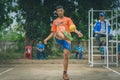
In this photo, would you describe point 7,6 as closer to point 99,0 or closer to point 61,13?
point 99,0

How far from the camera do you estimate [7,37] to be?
4288cm

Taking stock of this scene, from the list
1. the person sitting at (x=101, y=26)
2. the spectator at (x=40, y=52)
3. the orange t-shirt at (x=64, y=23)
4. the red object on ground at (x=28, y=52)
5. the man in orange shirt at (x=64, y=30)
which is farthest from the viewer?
the red object on ground at (x=28, y=52)

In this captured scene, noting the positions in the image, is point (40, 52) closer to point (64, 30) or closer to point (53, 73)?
point (53, 73)

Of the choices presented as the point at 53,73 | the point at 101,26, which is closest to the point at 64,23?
the point at 53,73

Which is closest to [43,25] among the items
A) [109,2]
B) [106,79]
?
[109,2]

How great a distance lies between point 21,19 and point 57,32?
46.6 feet

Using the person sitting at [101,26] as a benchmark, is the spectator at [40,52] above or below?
below

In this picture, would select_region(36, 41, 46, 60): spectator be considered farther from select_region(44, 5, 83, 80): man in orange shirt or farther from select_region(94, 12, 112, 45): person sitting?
select_region(44, 5, 83, 80): man in orange shirt

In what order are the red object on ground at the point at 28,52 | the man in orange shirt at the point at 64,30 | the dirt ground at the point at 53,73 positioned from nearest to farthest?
the man in orange shirt at the point at 64,30 → the dirt ground at the point at 53,73 → the red object on ground at the point at 28,52

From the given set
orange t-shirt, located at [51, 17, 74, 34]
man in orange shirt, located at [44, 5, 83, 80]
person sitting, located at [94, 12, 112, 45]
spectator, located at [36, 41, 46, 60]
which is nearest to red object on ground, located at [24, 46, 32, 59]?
spectator, located at [36, 41, 46, 60]

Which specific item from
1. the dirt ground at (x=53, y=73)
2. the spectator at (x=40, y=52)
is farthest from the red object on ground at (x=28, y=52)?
the dirt ground at (x=53, y=73)

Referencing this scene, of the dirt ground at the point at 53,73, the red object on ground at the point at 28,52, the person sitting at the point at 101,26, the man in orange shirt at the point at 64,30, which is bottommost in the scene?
the dirt ground at the point at 53,73

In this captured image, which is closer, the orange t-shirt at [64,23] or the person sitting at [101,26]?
the orange t-shirt at [64,23]

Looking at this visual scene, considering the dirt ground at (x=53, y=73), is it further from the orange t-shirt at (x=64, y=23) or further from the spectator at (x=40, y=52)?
the spectator at (x=40, y=52)
